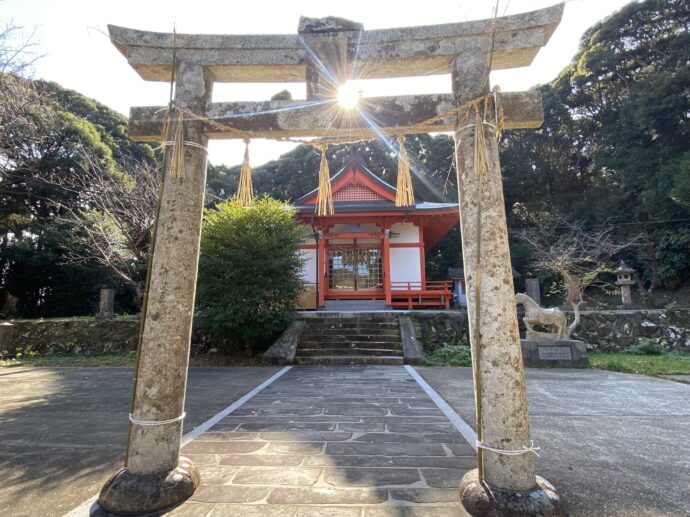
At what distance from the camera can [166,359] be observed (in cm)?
235

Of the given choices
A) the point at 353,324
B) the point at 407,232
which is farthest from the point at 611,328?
the point at 353,324

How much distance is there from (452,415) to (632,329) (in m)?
10.3

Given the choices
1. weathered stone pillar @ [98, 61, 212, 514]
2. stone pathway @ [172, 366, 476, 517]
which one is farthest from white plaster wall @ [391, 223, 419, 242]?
weathered stone pillar @ [98, 61, 212, 514]

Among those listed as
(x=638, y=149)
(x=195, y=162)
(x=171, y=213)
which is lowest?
(x=171, y=213)

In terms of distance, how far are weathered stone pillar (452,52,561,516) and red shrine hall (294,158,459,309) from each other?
11.3 m

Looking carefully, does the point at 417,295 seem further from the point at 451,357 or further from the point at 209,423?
the point at 209,423

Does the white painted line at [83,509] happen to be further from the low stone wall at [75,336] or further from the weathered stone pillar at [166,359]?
the low stone wall at [75,336]

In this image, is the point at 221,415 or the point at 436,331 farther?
the point at 436,331

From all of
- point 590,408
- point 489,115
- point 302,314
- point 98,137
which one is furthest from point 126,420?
point 98,137

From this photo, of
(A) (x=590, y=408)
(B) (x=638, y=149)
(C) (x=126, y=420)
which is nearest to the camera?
(C) (x=126, y=420)

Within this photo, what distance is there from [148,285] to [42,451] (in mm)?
2100

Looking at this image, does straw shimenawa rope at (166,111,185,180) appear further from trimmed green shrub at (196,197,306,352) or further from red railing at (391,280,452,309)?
red railing at (391,280,452,309)

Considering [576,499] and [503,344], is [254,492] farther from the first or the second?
[576,499]

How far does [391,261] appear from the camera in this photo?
589 inches
